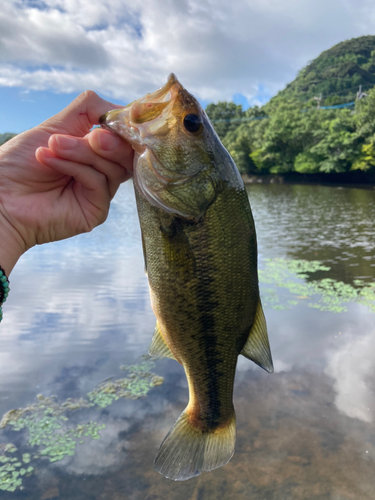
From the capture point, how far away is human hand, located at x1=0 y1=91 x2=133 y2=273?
1.80 metres

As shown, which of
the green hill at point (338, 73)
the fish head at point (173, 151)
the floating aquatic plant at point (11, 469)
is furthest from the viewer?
the green hill at point (338, 73)

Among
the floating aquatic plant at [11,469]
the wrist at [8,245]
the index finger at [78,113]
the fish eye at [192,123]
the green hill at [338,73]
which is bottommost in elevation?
the floating aquatic plant at [11,469]

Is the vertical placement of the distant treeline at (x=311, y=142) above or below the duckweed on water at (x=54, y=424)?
above

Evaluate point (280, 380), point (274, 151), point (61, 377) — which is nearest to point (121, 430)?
point (61, 377)

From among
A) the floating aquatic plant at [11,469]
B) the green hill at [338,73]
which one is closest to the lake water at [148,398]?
the floating aquatic plant at [11,469]

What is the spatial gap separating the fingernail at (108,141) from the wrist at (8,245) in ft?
2.34

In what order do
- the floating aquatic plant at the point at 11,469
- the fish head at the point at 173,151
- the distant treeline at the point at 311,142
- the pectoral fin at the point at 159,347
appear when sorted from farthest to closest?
the distant treeline at the point at 311,142, the floating aquatic plant at the point at 11,469, the pectoral fin at the point at 159,347, the fish head at the point at 173,151

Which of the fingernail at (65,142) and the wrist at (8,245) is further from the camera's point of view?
the wrist at (8,245)

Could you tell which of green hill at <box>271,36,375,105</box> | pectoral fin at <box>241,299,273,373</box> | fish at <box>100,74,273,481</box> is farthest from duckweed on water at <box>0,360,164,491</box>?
green hill at <box>271,36,375,105</box>

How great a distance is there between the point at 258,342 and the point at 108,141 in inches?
47.1

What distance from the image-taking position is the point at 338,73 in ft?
425

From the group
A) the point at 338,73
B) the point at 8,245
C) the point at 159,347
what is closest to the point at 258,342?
the point at 159,347

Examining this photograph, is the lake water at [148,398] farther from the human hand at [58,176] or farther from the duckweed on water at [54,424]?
the human hand at [58,176]

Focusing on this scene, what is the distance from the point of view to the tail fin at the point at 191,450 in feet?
5.60
